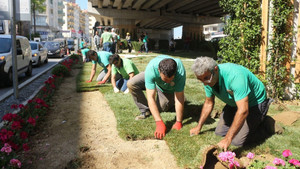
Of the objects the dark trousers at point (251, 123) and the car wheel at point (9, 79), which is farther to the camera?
the car wheel at point (9, 79)

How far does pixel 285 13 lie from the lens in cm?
525

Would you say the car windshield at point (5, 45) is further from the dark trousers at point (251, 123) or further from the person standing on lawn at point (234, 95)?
the dark trousers at point (251, 123)

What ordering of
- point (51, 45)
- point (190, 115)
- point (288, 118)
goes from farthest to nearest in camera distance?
1. point (51, 45)
2. point (190, 115)
3. point (288, 118)

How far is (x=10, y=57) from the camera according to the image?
8.52 m

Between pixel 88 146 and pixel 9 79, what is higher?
pixel 9 79

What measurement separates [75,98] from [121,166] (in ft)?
13.1

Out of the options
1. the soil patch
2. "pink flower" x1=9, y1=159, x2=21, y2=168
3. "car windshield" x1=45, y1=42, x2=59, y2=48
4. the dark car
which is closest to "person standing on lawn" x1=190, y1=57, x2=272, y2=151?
the soil patch

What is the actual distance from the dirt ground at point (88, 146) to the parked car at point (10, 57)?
12.9ft

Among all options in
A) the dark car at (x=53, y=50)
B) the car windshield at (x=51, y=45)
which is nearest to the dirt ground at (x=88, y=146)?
the dark car at (x=53, y=50)

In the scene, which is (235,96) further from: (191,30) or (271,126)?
(191,30)

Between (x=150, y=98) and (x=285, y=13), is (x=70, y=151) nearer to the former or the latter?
(x=150, y=98)

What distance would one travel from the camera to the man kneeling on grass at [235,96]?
9.17 feet

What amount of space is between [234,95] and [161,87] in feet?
6.13

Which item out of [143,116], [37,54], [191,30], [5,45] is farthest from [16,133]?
[191,30]
